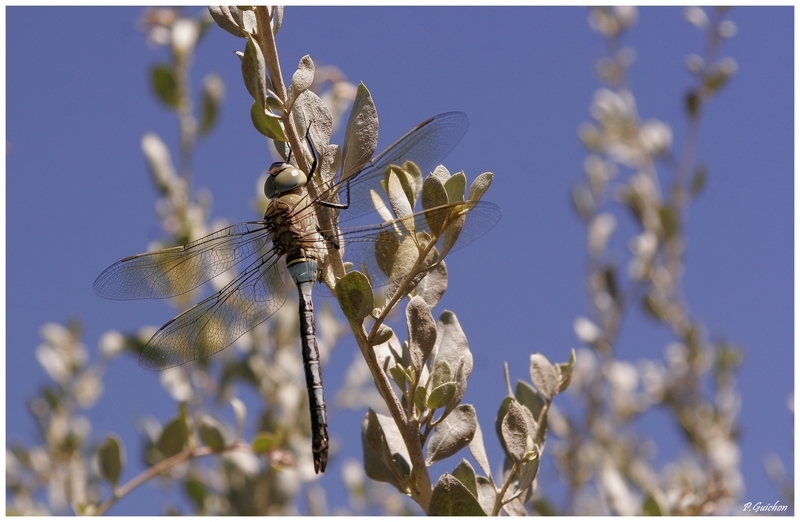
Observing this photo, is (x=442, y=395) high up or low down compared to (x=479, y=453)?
up

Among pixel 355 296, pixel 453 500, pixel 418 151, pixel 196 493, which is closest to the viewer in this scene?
pixel 453 500

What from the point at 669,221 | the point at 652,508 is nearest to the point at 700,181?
the point at 669,221

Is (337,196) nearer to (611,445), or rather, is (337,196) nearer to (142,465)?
(142,465)

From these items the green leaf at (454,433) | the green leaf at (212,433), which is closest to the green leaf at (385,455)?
the green leaf at (454,433)

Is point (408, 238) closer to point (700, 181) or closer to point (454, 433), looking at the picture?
point (454, 433)

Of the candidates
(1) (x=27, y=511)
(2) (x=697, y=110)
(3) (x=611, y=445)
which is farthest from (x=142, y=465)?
(2) (x=697, y=110)

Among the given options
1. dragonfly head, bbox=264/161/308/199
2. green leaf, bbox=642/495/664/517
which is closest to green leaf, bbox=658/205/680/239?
green leaf, bbox=642/495/664/517

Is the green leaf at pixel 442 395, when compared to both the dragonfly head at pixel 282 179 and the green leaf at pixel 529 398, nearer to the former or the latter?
the green leaf at pixel 529 398
